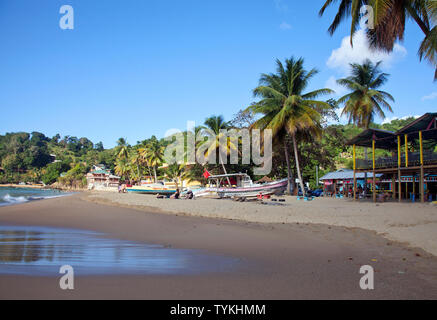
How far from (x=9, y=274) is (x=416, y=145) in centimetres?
3181

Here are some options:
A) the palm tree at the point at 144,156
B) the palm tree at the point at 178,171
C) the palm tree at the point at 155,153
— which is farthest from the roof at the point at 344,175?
the palm tree at the point at 144,156

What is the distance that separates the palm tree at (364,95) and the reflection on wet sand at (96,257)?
93.3 feet

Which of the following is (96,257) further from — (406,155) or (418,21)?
(406,155)

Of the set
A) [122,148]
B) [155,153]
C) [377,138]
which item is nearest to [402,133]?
[377,138]

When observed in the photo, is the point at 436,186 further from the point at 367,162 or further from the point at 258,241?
the point at 258,241

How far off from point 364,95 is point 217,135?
671 inches

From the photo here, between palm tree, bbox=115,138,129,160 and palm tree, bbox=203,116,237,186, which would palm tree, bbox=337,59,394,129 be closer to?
palm tree, bbox=203,116,237,186

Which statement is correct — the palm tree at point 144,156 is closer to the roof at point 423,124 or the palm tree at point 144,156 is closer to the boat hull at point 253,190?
the boat hull at point 253,190

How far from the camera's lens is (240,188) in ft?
77.6

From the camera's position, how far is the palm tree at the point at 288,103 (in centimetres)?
2505

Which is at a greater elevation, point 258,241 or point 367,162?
point 367,162

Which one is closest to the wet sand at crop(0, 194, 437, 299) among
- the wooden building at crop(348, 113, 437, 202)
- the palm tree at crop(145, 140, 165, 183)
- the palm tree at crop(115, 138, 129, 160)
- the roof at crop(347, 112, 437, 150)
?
the wooden building at crop(348, 113, 437, 202)
